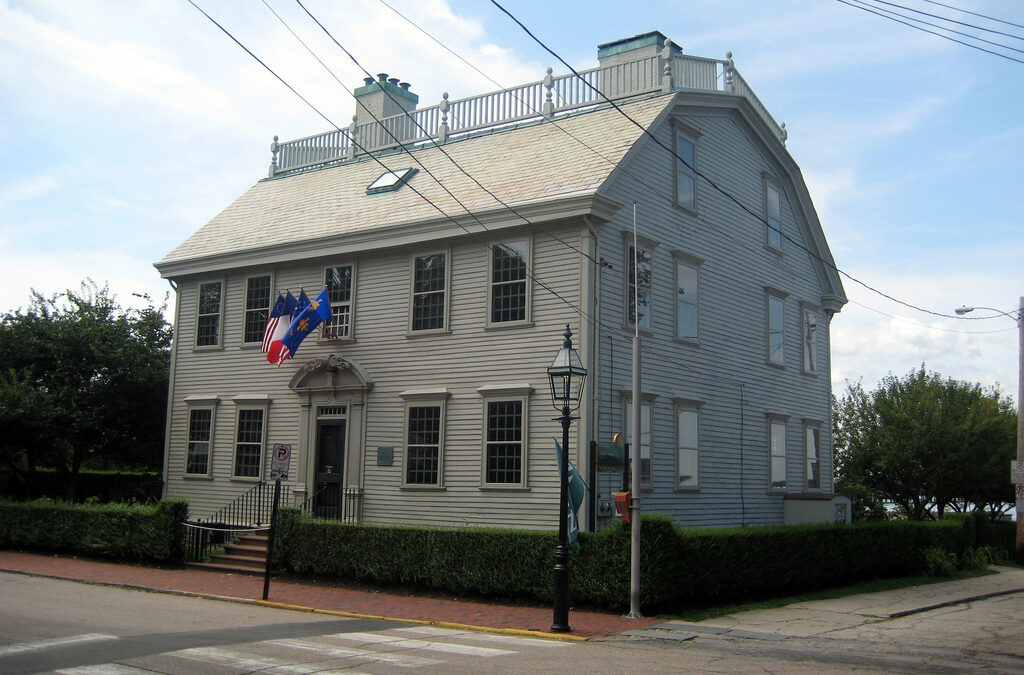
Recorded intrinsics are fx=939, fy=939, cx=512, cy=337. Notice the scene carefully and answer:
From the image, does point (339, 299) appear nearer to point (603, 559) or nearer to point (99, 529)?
point (99, 529)

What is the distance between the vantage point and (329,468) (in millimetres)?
20688

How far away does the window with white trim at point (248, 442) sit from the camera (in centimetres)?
2202

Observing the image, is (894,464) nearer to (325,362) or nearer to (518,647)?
(325,362)

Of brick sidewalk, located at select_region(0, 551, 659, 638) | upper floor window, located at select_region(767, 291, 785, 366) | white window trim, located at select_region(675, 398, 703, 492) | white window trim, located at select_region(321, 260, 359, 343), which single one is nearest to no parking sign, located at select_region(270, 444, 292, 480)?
brick sidewalk, located at select_region(0, 551, 659, 638)

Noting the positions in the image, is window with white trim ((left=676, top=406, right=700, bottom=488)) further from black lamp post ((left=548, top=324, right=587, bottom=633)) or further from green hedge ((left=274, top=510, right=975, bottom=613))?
black lamp post ((left=548, top=324, right=587, bottom=633))

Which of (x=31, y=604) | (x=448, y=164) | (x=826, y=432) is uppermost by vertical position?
(x=448, y=164)

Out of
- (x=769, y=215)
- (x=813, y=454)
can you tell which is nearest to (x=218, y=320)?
(x=769, y=215)

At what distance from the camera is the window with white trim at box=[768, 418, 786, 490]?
2247cm

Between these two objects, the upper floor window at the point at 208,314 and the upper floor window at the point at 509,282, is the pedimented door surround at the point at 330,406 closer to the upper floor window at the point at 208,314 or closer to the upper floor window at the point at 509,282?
the upper floor window at the point at 208,314

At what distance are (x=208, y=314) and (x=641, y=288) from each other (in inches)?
446

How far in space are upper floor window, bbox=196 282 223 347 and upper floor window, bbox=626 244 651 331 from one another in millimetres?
10806

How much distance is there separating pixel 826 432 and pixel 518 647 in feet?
54.1

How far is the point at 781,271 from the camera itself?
950 inches

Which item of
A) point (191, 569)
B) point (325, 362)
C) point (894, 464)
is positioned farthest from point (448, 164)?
point (894, 464)
